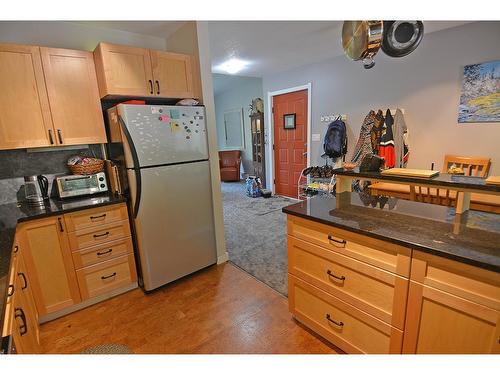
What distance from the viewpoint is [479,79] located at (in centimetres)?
271

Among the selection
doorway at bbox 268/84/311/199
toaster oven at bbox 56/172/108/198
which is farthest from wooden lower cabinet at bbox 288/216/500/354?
doorway at bbox 268/84/311/199

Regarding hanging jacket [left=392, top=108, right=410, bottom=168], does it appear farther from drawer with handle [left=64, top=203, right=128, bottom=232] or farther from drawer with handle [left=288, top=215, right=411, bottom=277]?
drawer with handle [left=64, top=203, right=128, bottom=232]

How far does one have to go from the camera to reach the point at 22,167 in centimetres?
216

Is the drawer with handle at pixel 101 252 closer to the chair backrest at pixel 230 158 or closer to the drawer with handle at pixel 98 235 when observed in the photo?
the drawer with handle at pixel 98 235

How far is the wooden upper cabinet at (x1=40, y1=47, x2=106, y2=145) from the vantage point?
196 centimetres

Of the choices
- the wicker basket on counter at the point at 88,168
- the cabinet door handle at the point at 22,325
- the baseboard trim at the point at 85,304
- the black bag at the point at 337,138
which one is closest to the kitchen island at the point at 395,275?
the cabinet door handle at the point at 22,325

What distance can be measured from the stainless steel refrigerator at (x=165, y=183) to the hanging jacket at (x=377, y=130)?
7.86ft

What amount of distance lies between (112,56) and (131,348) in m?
2.15

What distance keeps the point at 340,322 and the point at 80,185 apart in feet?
7.37

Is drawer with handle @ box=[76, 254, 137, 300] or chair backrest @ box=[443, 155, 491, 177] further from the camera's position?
chair backrest @ box=[443, 155, 491, 177]

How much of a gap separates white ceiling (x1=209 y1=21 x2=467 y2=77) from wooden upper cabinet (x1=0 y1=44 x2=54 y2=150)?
153 cm

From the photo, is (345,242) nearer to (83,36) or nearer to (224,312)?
(224,312)
